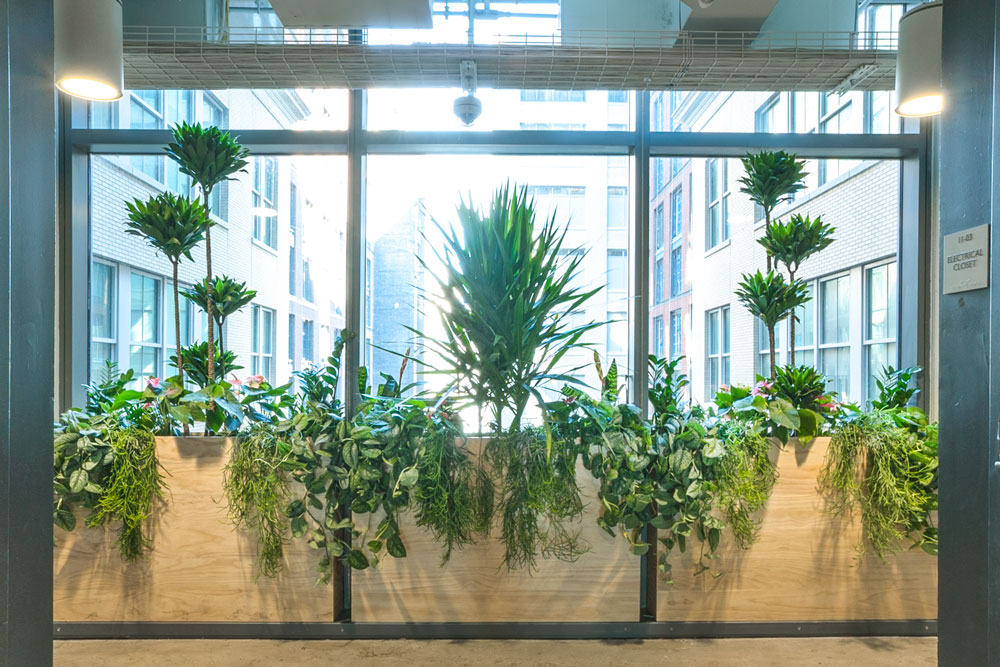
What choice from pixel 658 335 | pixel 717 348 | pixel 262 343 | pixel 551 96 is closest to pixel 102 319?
pixel 262 343

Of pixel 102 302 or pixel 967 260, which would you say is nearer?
pixel 967 260

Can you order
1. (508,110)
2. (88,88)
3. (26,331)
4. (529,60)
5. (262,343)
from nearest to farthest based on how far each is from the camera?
1. (26,331)
2. (88,88)
3. (529,60)
4. (508,110)
5. (262,343)

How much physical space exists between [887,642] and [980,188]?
207 centimetres

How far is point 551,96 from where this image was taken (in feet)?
10.5

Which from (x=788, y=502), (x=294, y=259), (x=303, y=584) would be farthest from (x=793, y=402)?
(x=294, y=259)

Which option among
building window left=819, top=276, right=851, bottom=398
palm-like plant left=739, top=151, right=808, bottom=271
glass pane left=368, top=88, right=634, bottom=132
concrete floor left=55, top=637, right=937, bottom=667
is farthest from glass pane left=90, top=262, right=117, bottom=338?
building window left=819, top=276, right=851, bottom=398

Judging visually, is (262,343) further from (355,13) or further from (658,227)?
(658,227)

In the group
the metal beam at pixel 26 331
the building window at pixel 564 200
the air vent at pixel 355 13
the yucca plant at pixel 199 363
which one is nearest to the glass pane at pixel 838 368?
the building window at pixel 564 200

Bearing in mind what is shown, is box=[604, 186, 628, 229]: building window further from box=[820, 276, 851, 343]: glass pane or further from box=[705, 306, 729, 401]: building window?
box=[820, 276, 851, 343]: glass pane

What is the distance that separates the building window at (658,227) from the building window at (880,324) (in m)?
1.11

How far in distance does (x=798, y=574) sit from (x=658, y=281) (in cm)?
141

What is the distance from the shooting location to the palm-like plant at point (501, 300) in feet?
8.28

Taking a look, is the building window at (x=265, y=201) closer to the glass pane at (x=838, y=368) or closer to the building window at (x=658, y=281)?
the building window at (x=658, y=281)

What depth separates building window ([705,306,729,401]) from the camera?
10.8ft
